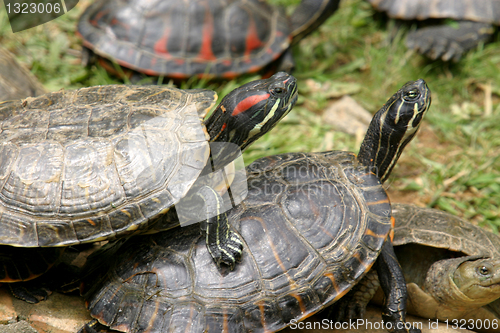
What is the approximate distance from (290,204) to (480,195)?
8.95ft

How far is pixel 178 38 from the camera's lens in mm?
5398

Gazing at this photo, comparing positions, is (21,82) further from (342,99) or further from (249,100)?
(342,99)

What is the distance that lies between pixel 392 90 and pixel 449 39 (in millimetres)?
1328

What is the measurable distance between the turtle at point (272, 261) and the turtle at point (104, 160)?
0.22m

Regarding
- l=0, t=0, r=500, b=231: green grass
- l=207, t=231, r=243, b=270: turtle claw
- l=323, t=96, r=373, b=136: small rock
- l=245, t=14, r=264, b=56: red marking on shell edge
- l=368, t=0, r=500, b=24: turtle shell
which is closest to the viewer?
l=207, t=231, r=243, b=270: turtle claw

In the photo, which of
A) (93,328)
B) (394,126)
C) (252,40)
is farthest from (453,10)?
(93,328)

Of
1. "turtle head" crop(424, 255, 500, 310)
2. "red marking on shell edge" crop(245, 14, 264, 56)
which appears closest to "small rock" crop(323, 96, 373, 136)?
"red marking on shell edge" crop(245, 14, 264, 56)

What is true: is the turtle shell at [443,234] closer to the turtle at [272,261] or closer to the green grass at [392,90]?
the turtle at [272,261]

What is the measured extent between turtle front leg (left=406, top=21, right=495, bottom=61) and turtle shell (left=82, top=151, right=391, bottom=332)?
12.5 feet

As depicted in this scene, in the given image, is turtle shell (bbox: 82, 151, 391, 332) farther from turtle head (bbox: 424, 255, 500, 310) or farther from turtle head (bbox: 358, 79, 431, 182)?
turtle head (bbox: 424, 255, 500, 310)

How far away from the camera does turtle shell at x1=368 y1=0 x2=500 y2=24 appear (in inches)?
245

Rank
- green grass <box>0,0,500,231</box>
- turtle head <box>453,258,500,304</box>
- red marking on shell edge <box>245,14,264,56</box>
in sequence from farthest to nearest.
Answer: red marking on shell edge <box>245,14,264,56</box> < green grass <box>0,0,500,231</box> < turtle head <box>453,258,500,304</box>

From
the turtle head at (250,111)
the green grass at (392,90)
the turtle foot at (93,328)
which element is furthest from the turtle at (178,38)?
the turtle foot at (93,328)

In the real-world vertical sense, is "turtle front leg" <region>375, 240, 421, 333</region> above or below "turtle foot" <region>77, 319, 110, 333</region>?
above
